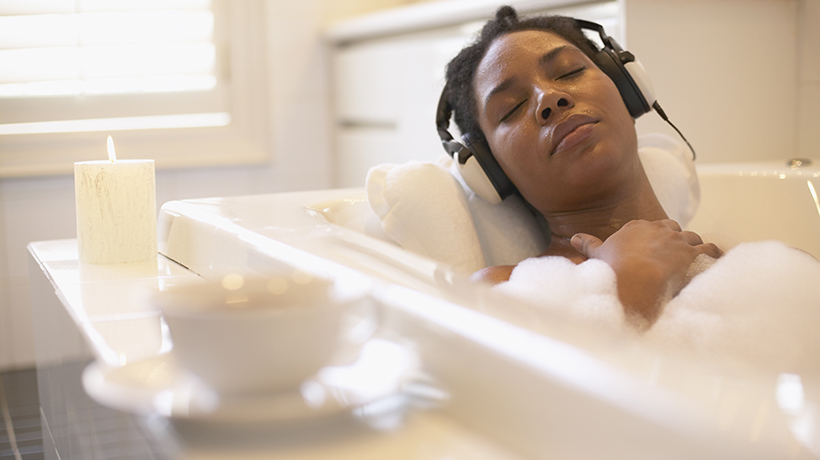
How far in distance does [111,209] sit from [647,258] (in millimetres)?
711

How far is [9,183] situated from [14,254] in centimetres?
20

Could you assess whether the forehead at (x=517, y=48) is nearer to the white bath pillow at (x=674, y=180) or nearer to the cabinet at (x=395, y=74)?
the white bath pillow at (x=674, y=180)

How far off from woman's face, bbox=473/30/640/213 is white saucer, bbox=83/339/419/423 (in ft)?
2.03

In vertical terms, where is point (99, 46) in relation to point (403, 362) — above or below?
above

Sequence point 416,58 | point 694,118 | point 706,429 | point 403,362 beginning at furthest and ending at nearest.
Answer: point 416,58 < point 694,118 < point 403,362 < point 706,429

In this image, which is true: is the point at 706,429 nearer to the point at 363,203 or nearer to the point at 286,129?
the point at 363,203

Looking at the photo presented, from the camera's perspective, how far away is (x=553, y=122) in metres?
1.09

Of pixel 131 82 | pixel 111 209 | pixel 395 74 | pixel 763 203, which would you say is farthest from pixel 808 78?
pixel 131 82

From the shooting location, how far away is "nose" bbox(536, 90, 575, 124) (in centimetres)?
109

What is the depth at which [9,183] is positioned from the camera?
2.26m

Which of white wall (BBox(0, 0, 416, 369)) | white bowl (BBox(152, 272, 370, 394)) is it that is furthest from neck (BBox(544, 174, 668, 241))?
white wall (BBox(0, 0, 416, 369))

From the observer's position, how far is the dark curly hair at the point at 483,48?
4.01 ft

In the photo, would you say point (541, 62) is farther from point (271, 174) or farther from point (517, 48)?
point (271, 174)

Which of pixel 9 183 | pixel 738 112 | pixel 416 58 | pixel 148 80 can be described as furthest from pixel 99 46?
pixel 738 112
